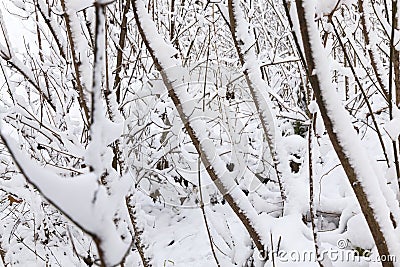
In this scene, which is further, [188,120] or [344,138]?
[188,120]

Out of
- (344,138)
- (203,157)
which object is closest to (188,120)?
(203,157)

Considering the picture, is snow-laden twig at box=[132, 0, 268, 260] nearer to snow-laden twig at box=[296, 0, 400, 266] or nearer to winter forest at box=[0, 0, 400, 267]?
winter forest at box=[0, 0, 400, 267]

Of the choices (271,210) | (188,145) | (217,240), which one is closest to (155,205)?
(188,145)

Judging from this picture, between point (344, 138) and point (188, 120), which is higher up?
point (188, 120)

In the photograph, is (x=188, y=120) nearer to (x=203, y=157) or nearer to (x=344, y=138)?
(x=203, y=157)

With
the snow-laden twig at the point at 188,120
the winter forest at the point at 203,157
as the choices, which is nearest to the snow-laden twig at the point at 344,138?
the winter forest at the point at 203,157

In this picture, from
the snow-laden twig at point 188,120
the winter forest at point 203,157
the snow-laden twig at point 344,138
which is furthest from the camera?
the snow-laden twig at point 188,120

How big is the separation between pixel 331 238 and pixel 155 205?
214 centimetres

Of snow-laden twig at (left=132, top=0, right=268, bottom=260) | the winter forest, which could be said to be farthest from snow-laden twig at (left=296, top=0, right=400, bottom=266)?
snow-laden twig at (left=132, top=0, right=268, bottom=260)

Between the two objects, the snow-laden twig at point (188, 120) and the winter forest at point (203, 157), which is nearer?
the winter forest at point (203, 157)

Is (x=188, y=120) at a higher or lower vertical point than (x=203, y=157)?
higher

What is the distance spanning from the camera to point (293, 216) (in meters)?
1.93

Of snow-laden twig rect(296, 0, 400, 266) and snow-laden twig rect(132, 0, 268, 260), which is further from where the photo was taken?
snow-laden twig rect(132, 0, 268, 260)

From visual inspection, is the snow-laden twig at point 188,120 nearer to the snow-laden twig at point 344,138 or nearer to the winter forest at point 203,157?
the winter forest at point 203,157
